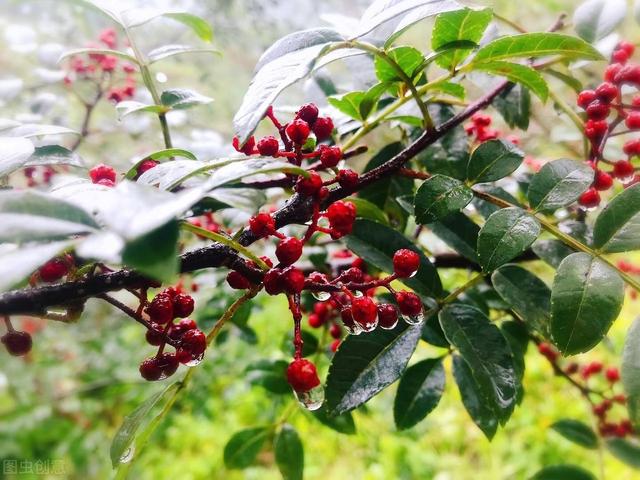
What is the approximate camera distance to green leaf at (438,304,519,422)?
0.54 m

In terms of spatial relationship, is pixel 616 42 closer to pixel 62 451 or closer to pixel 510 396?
pixel 510 396

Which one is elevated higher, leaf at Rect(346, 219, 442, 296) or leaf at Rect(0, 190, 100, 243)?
leaf at Rect(0, 190, 100, 243)

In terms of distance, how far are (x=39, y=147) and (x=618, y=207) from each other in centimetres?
67

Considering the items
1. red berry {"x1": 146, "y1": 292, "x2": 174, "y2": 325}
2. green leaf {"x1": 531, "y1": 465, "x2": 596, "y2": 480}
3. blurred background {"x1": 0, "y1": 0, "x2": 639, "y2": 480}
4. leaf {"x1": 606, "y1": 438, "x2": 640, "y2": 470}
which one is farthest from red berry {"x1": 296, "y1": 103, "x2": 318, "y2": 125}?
blurred background {"x1": 0, "y1": 0, "x2": 639, "y2": 480}

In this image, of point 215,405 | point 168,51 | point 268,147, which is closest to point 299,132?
point 268,147

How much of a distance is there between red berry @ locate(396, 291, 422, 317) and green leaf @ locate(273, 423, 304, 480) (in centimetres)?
41

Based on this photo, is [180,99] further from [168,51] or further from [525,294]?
[525,294]

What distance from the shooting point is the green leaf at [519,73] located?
0.58m

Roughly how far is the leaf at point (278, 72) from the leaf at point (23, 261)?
0.51 feet

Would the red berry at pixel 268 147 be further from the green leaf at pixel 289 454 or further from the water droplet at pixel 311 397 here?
the green leaf at pixel 289 454

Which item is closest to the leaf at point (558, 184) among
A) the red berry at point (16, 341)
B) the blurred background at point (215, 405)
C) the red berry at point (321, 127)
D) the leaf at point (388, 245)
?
the leaf at point (388, 245)

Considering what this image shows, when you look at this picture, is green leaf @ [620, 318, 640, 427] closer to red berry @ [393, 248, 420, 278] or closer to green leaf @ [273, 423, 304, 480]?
red berry @ [393, 248, 420, 278]

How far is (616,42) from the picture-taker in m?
0.95

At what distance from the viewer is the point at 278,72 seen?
435mm
